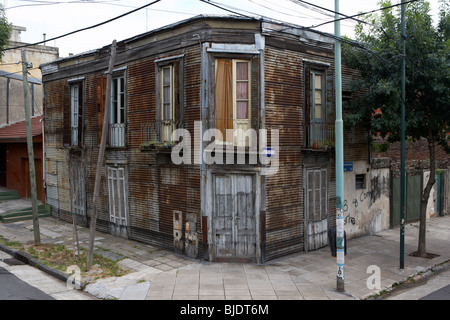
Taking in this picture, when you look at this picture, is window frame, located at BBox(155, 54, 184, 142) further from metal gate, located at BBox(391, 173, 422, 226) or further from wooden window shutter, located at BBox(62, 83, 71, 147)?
metal gate, located at BBox(391, 173, 422, 226)

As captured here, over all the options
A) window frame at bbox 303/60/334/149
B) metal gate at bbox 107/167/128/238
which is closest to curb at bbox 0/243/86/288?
metal gate at bbox 107/167/128/238

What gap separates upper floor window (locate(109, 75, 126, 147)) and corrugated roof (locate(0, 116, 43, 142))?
6.14 m

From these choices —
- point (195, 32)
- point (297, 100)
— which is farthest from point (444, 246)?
point (195, 32)

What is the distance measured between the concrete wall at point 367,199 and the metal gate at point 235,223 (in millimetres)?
4564

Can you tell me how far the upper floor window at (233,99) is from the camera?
11.1m

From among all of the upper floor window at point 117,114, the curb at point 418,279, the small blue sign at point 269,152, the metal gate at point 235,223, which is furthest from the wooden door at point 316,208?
the upper floor window at point 117,114

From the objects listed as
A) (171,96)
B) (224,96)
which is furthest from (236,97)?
(171,96)

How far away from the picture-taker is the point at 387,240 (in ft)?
47.2

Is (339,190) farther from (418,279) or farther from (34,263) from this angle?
(34,263)

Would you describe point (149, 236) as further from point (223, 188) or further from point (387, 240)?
point (387, 240)

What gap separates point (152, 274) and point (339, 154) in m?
5.55

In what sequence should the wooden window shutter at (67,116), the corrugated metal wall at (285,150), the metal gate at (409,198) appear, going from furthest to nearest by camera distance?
the metal gate at (409,198) → the wooden window shutter at (67,116) → the corrugated metal wall at (285,150)

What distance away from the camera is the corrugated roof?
19250 millimetres

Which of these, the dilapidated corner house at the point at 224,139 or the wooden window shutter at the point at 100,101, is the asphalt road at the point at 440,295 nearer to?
the dilapidated corner house at the point at 224,139
